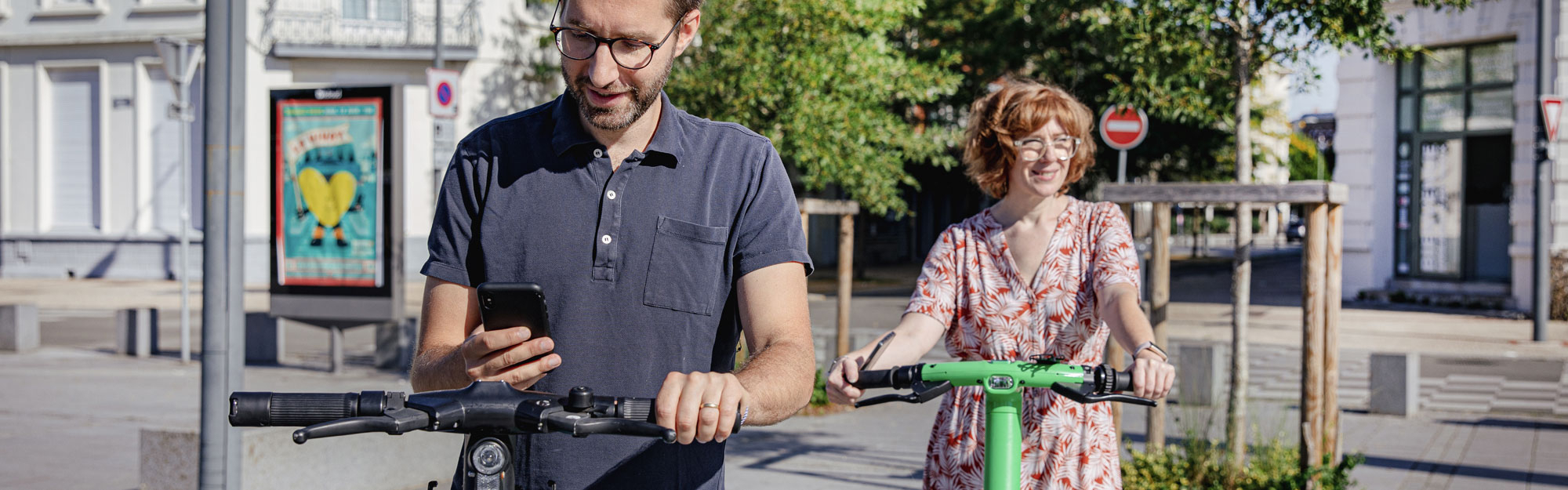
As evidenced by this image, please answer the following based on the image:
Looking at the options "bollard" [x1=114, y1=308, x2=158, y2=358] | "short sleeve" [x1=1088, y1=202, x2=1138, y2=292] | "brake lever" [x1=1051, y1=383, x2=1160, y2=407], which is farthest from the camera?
"bollard" [x1=114, y1=308, x2=158, y2=358]

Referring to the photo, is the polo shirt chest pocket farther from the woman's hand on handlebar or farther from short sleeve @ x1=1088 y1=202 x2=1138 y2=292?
short sleeve @ x1=1088 y1=202 x2=1138 y2=292

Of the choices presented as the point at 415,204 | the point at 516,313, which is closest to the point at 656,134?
the point at 516,313

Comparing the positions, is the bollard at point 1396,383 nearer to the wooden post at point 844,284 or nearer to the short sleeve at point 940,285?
the wooden post at point 844,284

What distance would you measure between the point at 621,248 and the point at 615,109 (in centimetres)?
20

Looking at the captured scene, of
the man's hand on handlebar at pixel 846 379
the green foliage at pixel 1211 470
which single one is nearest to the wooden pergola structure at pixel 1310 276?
the green foliage at pixel 1211 470

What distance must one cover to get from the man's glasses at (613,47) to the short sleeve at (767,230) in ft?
0.95

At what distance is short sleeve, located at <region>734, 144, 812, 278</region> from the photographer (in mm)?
1974

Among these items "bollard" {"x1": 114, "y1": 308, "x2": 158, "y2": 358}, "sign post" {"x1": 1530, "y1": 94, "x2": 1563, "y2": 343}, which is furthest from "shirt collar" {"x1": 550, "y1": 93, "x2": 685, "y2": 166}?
"sign post" {"x1": 1530, "y1": 94, "x2": 1563, "y2": 343}

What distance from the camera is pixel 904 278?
30.1 metres

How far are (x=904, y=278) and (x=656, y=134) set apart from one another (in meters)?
28.3

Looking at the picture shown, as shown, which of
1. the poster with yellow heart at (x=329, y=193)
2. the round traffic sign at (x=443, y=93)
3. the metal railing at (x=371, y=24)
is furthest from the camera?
Answer: the metal railing at (x=371, y=24)

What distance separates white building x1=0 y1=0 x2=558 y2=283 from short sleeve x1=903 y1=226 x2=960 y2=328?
2310cm

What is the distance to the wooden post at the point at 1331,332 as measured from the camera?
5258mm

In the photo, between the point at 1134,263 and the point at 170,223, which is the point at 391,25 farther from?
the point at 1134,263
